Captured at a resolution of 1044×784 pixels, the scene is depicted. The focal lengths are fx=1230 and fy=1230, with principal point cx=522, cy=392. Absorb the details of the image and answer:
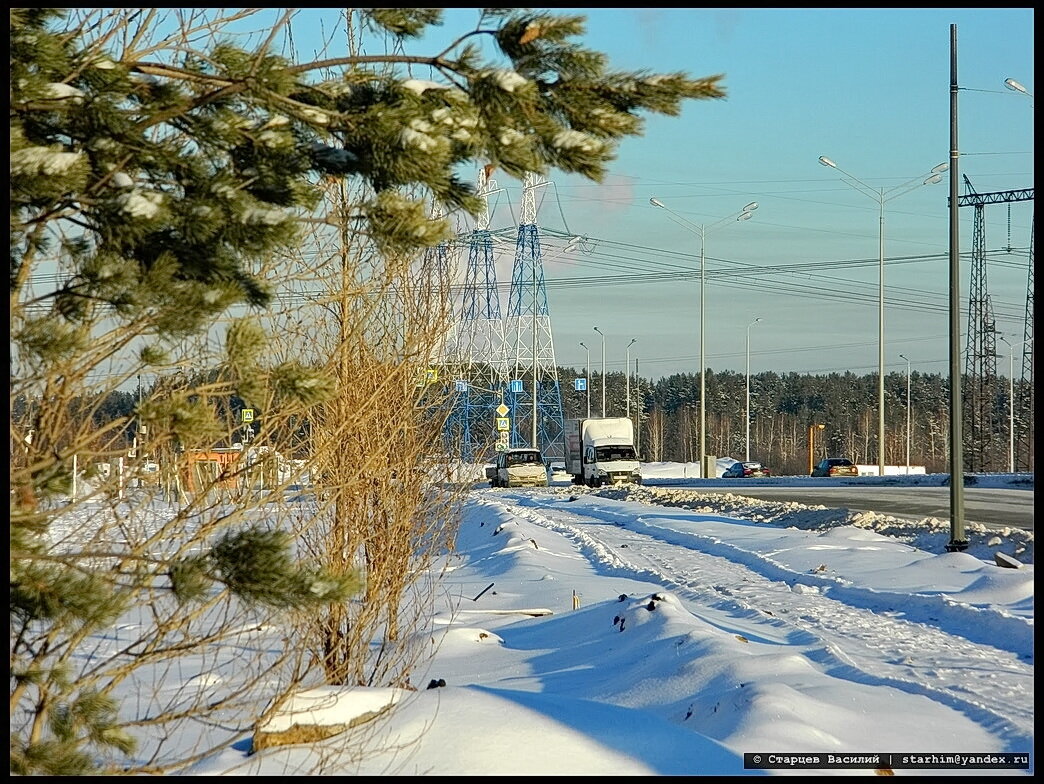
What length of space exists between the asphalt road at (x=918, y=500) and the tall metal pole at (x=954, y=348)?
198 inches

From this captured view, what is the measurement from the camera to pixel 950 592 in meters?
14.0

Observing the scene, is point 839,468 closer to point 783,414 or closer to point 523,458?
point 523,458

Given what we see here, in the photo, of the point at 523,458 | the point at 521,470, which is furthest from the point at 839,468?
the point at 521,470

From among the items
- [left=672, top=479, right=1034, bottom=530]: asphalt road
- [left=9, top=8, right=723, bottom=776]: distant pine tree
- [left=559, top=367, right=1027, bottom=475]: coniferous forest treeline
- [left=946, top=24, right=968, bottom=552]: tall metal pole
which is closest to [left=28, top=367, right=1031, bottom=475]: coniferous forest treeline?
[left=559, top=367, right=1027, bottom=475]: coniferous forest treeline

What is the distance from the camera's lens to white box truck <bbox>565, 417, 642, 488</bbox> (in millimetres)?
51094

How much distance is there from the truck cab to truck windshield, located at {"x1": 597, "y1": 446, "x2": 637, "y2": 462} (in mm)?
2744

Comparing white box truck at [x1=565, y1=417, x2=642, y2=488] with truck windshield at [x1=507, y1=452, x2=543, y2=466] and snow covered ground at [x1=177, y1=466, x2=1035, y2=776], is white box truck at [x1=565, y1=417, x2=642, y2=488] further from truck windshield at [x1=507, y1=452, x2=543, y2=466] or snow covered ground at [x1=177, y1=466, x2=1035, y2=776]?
snow covered ground at [x1=177, y1=466, x2=1035, y2=776]

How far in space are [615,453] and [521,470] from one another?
412 centimetres

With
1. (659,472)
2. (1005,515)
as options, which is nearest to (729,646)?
(1005,515)

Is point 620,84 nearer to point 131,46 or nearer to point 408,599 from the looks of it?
point 131,46

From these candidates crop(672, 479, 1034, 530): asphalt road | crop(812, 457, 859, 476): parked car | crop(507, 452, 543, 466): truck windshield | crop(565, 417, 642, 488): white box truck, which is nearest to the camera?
crop(672, 479, 1034, 530): asphalt road

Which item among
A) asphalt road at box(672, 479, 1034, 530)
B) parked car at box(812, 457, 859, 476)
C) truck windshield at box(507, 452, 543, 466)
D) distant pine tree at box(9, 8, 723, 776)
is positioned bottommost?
parked car at box(812, 457, 859, 476)

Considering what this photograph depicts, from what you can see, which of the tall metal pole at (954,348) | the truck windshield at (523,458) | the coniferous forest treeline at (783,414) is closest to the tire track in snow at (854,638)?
the tall metal pole at (954,348)

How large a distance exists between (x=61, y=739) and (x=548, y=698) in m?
3.69
